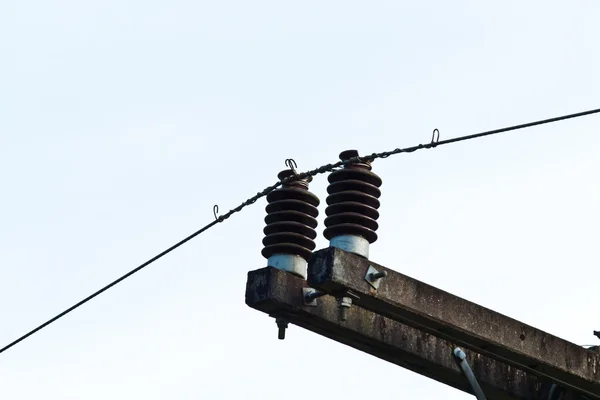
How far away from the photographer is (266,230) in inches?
429

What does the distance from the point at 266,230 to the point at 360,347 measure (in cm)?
109

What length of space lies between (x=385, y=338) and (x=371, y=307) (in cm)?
44

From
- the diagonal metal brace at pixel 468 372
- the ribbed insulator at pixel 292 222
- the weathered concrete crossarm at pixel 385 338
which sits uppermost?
the ribbed insulator at pixel 292 222

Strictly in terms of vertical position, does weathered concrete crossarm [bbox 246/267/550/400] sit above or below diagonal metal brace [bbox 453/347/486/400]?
above

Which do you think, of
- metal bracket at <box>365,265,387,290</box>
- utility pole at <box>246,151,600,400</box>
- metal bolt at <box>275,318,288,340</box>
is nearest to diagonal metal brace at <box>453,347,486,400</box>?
utility pole at <box>246,151,600,400</box>

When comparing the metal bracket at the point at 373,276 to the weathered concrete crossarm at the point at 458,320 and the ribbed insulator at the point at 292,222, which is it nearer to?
the weathered concrete crossarm at the point at 458,320

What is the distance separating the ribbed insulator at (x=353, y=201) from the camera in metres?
10.5

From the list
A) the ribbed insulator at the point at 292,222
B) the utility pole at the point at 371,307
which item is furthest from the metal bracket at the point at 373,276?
the ribbed insulator at the point at 292,222

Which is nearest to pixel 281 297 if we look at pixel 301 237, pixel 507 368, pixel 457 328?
pixel 301 237

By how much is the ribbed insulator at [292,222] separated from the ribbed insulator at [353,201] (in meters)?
0.19

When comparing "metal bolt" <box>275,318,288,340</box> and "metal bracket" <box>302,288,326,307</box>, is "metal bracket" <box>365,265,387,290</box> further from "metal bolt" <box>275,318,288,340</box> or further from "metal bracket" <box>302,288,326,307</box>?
"metal bolt" <box>275,318,288,340</box>

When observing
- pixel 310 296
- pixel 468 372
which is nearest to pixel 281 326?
pixel 310 296

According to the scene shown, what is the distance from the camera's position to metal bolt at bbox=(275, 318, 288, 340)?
10641 millimetres

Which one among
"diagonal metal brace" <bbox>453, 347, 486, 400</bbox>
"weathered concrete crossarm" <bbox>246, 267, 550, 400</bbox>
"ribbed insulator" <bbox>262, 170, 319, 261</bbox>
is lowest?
"diagonal metal brace" <bbox>453, 347, 486, 400</bbox>
